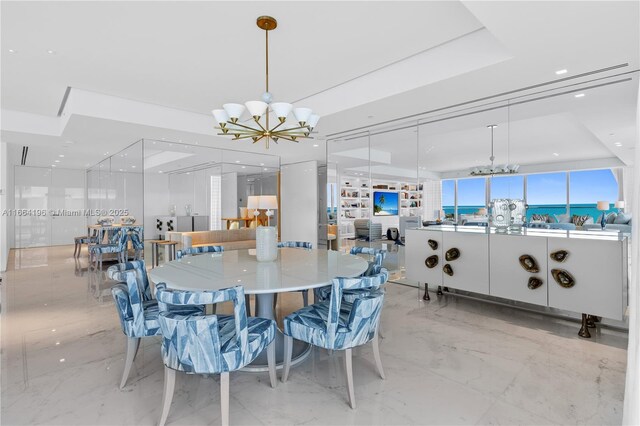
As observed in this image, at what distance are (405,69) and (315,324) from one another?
279cm

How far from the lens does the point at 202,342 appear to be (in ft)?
5.59

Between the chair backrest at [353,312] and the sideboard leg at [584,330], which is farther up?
the chair backrest at [353,312]

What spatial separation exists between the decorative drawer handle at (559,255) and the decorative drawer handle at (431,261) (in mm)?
1271

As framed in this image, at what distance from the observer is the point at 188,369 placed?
69.7 inches

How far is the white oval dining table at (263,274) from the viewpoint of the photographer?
82.2 inches

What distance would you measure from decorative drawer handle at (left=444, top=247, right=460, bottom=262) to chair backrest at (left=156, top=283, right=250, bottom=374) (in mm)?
2964

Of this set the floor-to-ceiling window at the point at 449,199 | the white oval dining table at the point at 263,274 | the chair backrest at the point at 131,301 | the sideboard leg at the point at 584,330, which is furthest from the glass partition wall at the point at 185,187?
the sideboard leg at the point at 584,330

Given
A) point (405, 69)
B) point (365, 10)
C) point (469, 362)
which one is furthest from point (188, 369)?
point (405, 69)

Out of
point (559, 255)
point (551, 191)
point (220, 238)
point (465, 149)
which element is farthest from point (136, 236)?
point (551, 191)

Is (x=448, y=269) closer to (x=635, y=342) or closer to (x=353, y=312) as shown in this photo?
(x=353, y=312)

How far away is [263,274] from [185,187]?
17.3 feet

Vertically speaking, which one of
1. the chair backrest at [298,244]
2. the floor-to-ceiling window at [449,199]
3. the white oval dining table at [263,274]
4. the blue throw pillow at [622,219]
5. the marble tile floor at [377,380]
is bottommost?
the marble tile floor at [377,380]

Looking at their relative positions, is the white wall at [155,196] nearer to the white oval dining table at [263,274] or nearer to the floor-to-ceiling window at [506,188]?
the white oval dining table at [263,274]

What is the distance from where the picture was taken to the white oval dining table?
2088 mm
